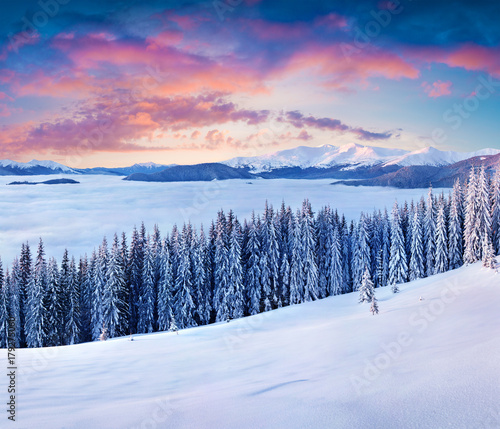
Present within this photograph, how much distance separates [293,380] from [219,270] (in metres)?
42.8

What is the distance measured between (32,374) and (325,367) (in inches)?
382

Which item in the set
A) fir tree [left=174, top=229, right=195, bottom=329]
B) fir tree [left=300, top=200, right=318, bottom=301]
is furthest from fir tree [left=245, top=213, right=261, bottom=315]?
fir tree [left=174, top=229, right=195, bottom=329]

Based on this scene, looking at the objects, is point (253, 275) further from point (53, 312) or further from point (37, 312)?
point (37, 312)

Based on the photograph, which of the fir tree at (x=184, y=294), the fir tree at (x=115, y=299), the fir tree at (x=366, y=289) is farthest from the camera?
the fir tree at (x=184, y=294)

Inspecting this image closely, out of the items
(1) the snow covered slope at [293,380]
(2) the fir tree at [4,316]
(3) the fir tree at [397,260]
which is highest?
(1) the snow covered slope at [293,380]

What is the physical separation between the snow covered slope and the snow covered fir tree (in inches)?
1169

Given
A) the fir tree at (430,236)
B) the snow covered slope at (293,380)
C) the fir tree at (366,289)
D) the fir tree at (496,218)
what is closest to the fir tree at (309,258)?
the fir tree at (430,236)

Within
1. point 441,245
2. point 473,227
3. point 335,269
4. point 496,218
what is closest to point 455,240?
point 441,245

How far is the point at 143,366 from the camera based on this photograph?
11.8 meters

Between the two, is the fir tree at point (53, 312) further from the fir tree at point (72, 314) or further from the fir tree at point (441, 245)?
the fir tree at point (441, 245)

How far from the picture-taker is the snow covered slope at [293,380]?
6121mm

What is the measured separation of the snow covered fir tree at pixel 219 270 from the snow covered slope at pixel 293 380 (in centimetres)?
2969

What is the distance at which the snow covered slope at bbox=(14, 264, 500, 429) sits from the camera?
20.1 ft

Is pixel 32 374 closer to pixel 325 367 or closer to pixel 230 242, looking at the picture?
pixel 325 367
